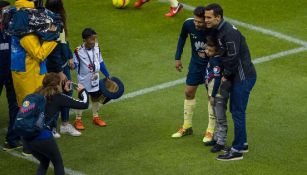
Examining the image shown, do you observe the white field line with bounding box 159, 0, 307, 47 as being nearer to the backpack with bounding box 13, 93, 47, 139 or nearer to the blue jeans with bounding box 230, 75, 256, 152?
the blue jeans with bounding box 230, 75, 256, 152

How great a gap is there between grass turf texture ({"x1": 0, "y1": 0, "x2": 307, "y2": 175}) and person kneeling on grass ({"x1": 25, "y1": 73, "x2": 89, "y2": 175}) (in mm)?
926

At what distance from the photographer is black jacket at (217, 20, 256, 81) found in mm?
10664

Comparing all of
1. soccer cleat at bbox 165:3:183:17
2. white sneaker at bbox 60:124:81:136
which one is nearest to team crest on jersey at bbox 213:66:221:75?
white sneaker at bbox 60:124:81:136

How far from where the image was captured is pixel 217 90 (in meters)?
11.1

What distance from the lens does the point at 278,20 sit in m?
16.6

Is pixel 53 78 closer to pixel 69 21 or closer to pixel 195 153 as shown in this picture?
pixel 195 153

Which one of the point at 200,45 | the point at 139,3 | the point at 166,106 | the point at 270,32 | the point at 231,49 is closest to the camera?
the point at 231,49

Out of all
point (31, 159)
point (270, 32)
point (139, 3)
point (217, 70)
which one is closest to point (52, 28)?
point (31, 159)

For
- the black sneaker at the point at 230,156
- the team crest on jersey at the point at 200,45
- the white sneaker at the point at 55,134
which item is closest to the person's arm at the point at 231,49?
the team crest on jersey at the point at 200,45

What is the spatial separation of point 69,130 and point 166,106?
176cm

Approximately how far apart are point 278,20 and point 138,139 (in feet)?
19.3

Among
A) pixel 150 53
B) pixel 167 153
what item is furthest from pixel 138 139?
pixel 150 53

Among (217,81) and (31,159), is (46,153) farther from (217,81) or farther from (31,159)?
(217,81)

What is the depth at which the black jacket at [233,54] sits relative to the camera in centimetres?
1066
